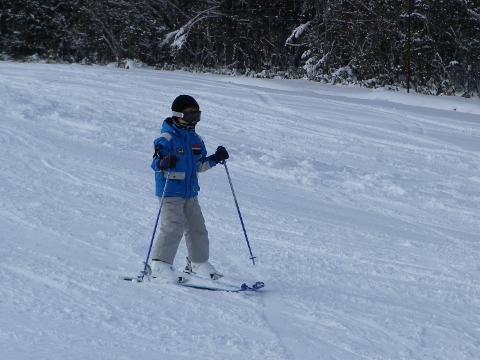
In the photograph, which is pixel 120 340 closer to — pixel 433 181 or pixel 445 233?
pixel 445 233

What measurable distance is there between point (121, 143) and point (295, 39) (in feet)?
47.0

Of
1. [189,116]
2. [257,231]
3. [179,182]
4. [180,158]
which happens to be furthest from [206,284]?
[257,231]

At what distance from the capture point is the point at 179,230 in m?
5.64

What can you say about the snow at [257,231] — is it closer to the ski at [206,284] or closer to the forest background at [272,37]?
the ski at [206,284]

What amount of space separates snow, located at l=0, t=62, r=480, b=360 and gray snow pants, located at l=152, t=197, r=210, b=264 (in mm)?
294

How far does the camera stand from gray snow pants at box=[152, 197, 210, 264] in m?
5.62

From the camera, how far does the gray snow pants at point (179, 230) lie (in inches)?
221

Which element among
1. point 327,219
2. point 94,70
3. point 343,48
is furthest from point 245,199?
point 343,48

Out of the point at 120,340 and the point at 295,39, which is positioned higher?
the point at 295,39

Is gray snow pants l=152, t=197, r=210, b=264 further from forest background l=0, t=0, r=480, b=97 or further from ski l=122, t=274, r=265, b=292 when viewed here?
forest background l=0, t=0, r=480, b=97

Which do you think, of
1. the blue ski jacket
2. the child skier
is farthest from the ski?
the blue ski jacket

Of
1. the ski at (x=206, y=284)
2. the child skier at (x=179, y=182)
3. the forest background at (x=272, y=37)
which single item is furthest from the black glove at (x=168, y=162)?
the forest background at (x=272, y=37)

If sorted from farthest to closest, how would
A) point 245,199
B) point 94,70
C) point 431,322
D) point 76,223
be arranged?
point 94,70 → point 245,199 → point 76,223 → point 431,322

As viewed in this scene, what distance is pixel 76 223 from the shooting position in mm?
7188
